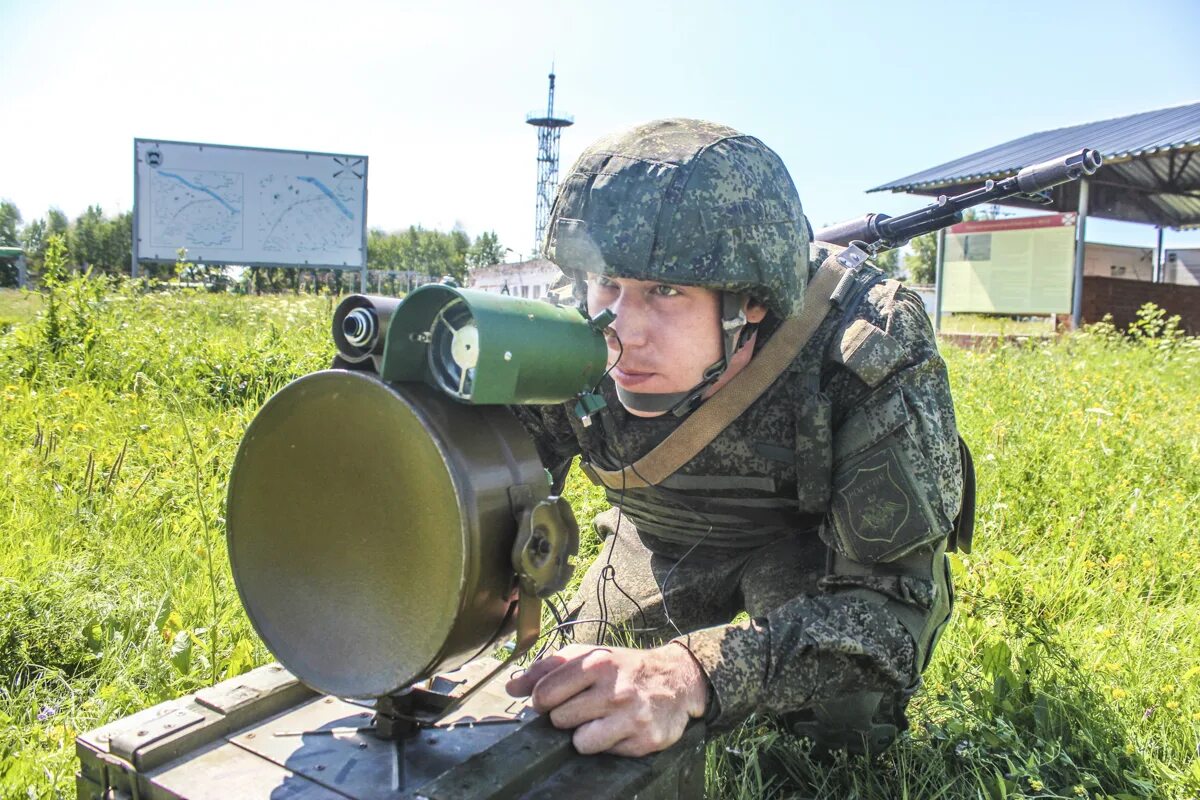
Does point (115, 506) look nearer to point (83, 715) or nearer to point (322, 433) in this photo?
point (83, 715)

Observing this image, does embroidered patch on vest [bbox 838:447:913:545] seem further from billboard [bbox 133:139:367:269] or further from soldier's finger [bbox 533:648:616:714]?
billboard [bbox 133:139:367:269]

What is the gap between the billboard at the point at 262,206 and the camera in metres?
11.8

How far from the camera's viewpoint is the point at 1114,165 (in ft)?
47.1

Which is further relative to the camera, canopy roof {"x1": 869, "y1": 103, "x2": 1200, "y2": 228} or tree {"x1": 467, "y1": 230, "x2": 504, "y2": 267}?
tree {"x1": 467, "y1": 230, "x2": 504, "y2": 267}

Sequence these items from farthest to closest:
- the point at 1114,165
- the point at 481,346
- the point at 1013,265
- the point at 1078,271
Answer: the point at 1114,165 → the point at 1013,265 → the point at 1078,271 → the point at 481,346

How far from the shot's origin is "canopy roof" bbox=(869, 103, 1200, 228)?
12.2 metres

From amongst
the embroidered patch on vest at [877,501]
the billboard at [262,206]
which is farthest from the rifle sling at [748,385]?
the billboard at [262,206]

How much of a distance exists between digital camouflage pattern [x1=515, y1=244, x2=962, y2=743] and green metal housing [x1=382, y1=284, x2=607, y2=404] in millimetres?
637

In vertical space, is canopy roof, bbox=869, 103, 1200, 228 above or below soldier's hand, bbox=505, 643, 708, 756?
above

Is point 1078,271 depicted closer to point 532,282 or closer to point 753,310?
point 532,282

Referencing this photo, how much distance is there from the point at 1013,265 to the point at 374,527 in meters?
13.6

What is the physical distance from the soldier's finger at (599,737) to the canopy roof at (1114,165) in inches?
484

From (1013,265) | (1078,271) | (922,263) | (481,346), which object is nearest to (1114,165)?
(1013,265)

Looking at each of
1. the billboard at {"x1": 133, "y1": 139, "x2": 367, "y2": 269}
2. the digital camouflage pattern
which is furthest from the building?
the billboard at {"x1": 133, "y1": 139, "x2": 367, "y2": 269}
